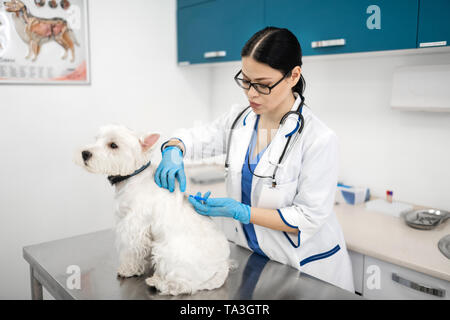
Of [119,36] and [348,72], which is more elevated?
[119,36]

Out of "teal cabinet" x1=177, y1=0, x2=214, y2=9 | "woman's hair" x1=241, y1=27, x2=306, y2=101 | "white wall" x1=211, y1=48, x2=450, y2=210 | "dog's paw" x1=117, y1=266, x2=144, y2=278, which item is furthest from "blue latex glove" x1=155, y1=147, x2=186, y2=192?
"teal cabinet" x1=177, y1=0, x2=214, y2=9

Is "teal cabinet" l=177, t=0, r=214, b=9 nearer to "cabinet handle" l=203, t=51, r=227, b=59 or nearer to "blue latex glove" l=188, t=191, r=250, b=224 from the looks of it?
"cabinet handle" l=203, t=51, r=227, b=59

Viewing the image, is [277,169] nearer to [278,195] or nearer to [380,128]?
[278,195]

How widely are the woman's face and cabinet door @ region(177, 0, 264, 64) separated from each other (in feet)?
3.17

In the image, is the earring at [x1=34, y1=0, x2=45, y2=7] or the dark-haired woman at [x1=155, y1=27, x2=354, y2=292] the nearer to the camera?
the dark-haired woman at [x1=155, y1=27, x2=354, y2=292]

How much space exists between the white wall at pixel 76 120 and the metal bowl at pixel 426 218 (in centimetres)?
176

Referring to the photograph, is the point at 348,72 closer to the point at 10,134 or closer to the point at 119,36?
the point at 119,36

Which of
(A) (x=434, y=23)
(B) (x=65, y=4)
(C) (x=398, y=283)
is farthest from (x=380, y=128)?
(B) (x=65, y=4)

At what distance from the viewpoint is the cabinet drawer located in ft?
4.54
